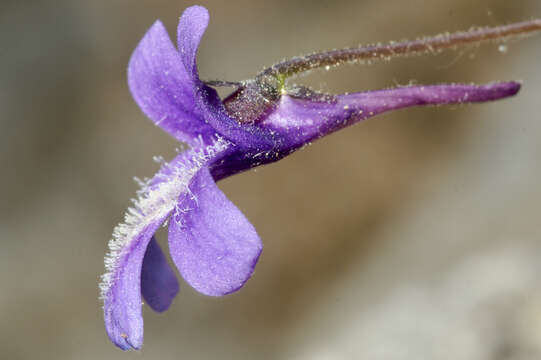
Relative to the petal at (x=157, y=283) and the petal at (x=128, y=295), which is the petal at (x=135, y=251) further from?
the petal at (x=157, y=283)

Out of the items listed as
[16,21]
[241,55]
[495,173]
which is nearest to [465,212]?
[495,173]

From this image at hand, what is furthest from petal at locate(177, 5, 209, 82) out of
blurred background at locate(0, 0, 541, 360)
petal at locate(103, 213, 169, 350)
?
blurred background at locate(0, 0, 541, 360)

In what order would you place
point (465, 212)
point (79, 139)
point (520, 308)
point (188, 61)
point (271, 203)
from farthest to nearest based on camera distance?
point (79, 139) < point (271, 203) < point (465, 212) < point (520, 308) < point (188, 61)

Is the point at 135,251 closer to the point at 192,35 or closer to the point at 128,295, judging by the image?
the point at 128,295

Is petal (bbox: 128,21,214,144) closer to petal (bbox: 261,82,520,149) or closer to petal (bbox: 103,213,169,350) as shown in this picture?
petal (bbox: 261,82,520,149)

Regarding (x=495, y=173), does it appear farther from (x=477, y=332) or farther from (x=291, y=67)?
(x=291, y=67)

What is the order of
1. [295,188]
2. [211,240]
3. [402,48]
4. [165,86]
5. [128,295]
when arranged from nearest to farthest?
1. [211,240]
2. [128,295]
3. [402,48]
4. [165,86]
5. [295,188]

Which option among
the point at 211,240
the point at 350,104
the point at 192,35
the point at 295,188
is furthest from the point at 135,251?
the point at 295,188
